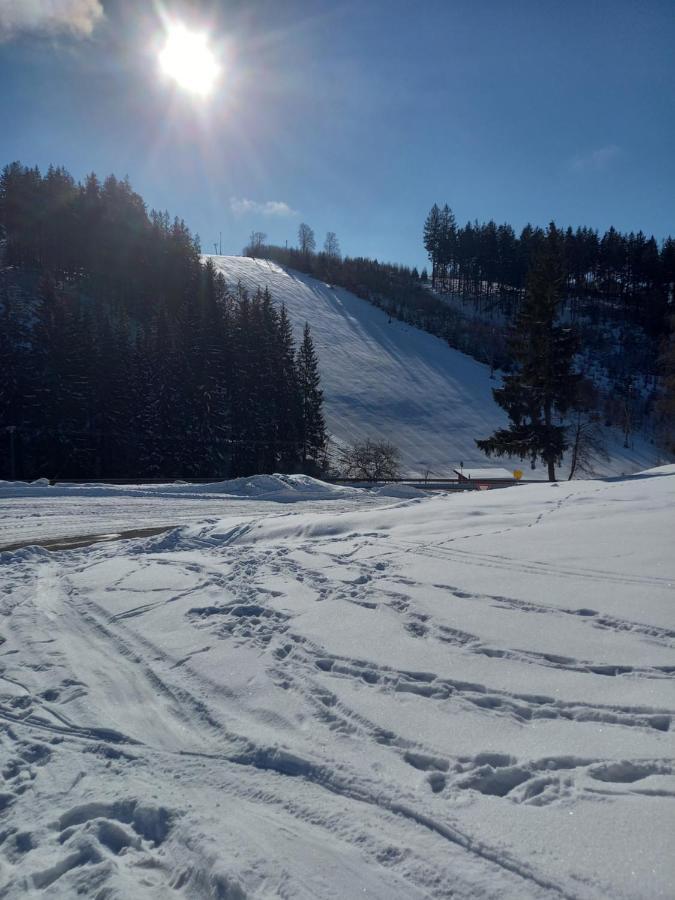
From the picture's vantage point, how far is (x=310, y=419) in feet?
124

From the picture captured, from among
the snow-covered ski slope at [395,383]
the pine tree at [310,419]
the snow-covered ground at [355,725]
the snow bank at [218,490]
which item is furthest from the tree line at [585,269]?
the snow-covered ground at [355,725]

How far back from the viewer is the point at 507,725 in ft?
11.8

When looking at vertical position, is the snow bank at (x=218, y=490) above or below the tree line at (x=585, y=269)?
below

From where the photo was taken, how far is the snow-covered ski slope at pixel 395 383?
1982 inches

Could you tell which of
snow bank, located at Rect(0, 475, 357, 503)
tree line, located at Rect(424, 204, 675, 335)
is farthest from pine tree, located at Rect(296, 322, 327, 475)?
tree line, located at Rect(424, 204, 675, 335)

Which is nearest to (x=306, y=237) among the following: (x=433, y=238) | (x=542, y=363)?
(x=433, y=238)

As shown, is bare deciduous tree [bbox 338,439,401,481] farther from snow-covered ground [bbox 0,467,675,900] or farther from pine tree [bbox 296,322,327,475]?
snow-covered ground [bbox 0,467,675,900]

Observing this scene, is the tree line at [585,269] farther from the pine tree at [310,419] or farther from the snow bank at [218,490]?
the snow bank at [218,490]

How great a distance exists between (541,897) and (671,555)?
5.06 m

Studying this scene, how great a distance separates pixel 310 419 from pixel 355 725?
112 feet

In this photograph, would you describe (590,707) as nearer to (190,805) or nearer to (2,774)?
(190,805)

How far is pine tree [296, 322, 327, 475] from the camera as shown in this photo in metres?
37.0

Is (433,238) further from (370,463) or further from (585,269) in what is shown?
(370,463)

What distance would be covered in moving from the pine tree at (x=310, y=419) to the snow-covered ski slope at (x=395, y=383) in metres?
9.42
